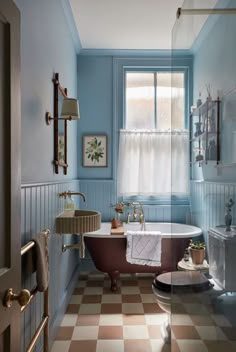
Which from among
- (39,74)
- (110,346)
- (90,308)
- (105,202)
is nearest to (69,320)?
(90,308)

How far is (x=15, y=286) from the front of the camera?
1.02m

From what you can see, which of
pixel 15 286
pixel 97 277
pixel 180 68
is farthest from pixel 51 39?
pixel 97 277

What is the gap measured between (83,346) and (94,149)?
2.36 m

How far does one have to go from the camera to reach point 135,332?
2.33 metres

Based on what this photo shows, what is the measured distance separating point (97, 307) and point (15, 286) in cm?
194

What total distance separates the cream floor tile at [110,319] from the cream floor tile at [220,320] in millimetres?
905

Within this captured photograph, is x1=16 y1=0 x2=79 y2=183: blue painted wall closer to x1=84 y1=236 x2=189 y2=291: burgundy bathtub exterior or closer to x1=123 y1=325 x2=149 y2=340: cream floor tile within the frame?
x1=84 y1=236 x2=189 y2=291: burgundy bathtub exterior

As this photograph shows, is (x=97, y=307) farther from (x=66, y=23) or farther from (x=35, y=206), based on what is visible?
(x=66, y=23)

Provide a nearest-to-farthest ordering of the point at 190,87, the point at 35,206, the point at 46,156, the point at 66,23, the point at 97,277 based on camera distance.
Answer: the point at 35,206 → the point at 46,156 → the point at 190,87 → the point at 66,23 → the point at 97,277

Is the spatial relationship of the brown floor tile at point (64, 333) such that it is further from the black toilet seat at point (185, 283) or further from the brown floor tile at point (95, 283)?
the brown floor tile at point (95, 283)

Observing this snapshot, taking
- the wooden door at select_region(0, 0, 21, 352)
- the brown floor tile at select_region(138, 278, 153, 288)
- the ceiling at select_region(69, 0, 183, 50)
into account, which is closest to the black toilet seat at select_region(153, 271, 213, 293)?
the brown floor tile at select_region(138, 278, 153, 288)

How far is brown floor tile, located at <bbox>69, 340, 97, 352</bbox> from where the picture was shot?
2.09 meters

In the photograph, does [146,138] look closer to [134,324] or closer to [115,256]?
[115,256]

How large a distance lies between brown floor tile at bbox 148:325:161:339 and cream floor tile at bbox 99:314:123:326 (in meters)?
0.25
